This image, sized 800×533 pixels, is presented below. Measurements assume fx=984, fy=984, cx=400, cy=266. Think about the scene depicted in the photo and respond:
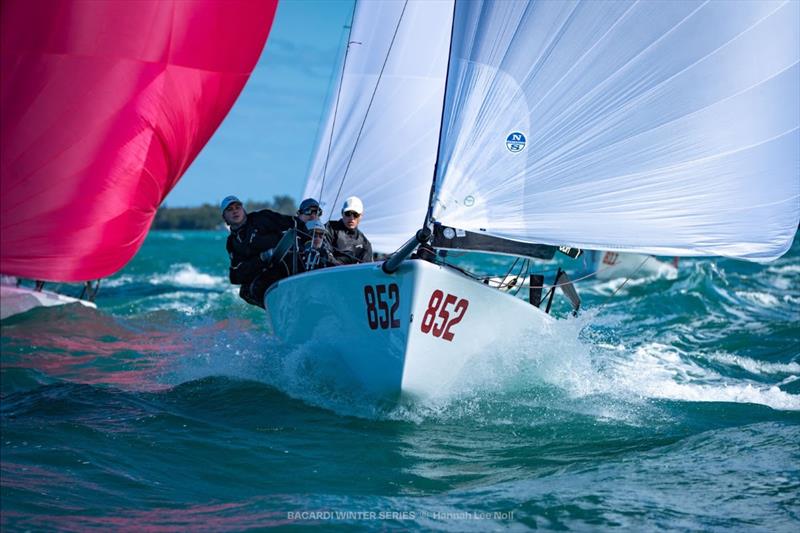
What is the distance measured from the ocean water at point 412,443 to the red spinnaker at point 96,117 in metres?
1.25

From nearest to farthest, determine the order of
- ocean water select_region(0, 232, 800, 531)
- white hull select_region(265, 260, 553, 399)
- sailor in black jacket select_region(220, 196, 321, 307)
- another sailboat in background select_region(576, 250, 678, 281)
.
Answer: ocean water select_region(0, 232, 800, 531)
white hull select_region(265, 260, 553, 399)
sailor in black jacket select_region(220, 196, 321, 307)
another sailboat in background select_region(576, 250, 678, 281)

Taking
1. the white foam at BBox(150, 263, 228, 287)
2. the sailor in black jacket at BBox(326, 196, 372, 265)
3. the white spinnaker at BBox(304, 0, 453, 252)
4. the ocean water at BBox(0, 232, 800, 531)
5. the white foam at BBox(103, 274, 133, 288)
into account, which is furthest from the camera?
the white foam at BBox(150, 263, 228, 287)

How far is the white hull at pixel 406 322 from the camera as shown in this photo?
5.81m

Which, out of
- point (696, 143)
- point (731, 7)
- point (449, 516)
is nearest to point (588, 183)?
point (696, 143)

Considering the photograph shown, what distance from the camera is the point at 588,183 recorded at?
6.09 m

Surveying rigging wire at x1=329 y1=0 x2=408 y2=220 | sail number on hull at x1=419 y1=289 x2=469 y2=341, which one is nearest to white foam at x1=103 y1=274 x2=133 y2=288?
rigging wire at x1=329 y1=0 x2=408 y2=220

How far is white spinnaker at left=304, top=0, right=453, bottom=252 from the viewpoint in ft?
32.3

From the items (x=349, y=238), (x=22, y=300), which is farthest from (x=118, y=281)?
(x=349, y=238)

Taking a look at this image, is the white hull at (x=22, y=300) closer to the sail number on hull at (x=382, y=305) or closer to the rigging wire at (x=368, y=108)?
the rigging wire at (x=368, y=108)

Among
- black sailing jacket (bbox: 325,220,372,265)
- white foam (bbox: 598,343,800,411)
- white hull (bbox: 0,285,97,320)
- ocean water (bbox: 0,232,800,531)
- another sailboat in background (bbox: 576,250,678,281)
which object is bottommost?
Result: ocean water (bbox: 0,232,800,531)

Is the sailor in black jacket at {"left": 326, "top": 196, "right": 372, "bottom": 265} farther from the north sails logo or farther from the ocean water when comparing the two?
the north sails logo

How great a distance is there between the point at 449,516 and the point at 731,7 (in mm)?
3748

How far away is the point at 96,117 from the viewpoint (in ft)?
29.5

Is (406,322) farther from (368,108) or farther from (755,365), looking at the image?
(755,365)
